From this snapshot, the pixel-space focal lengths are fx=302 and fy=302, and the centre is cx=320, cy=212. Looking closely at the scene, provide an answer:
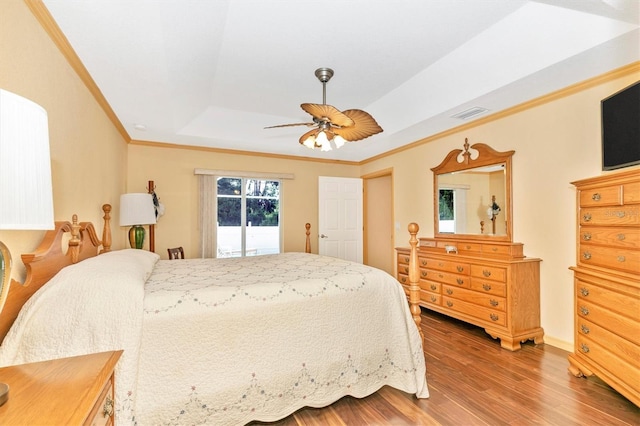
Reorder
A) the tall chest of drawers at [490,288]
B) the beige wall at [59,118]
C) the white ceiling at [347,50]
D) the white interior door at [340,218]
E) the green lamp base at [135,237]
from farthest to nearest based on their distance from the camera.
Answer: the white interior door at [340,218] → the green lamp base at [135,237] → the tall chest of drawers at [490,288] → the white ceiling at [347,50] → the beige wall at [59,118]

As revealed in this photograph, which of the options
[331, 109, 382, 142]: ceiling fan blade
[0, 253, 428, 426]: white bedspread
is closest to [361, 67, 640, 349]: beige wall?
[331, 109, 382, 142]: ceiling fan blade

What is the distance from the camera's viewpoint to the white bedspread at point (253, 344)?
1.45 metres

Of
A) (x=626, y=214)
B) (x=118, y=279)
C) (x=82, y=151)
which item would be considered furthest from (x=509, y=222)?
(x=82, y=151)

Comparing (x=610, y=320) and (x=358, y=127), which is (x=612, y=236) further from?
(x=358, y=127)

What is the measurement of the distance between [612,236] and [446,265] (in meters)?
1.65

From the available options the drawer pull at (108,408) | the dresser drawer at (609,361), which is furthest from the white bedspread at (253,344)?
the dresser drawer at (609,361)

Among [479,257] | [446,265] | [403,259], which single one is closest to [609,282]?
[479,257]

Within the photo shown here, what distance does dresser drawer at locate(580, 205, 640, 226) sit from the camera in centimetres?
186

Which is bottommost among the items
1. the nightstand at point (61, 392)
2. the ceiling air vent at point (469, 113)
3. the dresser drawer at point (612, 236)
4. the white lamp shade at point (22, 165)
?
the nightstand at point (61, 392)

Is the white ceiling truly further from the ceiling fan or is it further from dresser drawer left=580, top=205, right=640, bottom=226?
dresser drawer left=580, top=205, right=640, bottom=226

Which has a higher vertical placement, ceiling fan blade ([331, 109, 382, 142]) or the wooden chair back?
ceiling fan blade ([331, 109, 382, 142])

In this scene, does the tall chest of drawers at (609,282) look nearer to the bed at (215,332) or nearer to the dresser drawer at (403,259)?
the bed at (215,332)

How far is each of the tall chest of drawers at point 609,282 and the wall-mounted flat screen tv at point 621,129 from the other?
0.88 ft

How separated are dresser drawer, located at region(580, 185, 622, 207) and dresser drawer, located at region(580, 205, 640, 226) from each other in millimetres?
35
